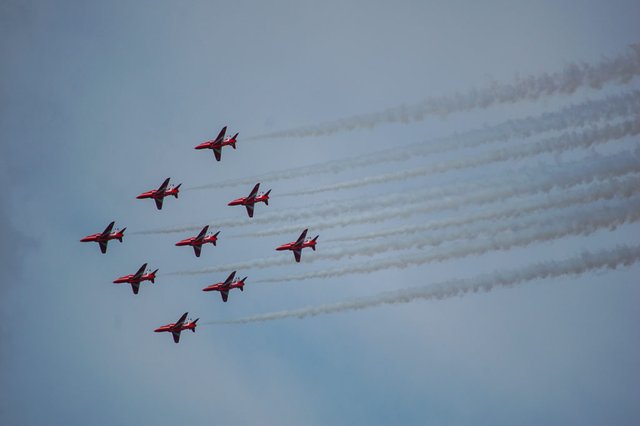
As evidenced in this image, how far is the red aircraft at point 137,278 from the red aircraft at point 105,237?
2.40 m

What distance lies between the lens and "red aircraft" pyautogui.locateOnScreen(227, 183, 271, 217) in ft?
243

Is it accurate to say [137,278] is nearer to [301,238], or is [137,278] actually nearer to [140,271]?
[140,271]

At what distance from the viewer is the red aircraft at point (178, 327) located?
77688mm

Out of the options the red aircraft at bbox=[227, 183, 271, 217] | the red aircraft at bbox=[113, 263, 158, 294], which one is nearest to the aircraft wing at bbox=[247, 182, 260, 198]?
the red aircraft at bbox=[227, 183, 271, 217]

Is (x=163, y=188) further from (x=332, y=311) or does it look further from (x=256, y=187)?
(x=332, y=311)

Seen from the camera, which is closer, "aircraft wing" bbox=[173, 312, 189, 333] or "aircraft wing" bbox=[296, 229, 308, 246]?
"aircraft wing" bbox=[296, 229, 308, 246]

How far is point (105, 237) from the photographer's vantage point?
77.2 metres

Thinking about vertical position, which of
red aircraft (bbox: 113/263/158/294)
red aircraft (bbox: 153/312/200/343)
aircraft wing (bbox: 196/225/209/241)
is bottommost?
red aircraft (bbox: 153/312/200/343)

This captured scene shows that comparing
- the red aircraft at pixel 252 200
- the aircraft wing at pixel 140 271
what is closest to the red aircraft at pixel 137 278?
the aircraft wing at pixel 140 271

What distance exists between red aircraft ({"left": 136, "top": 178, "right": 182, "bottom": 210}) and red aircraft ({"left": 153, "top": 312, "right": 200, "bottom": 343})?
26.3 ft

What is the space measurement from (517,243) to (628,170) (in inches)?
278

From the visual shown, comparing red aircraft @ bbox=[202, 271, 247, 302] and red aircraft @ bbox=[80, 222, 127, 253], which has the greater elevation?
red aircraft @ bbox=[80, 222, 127, 253]

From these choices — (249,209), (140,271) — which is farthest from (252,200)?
(140,271)

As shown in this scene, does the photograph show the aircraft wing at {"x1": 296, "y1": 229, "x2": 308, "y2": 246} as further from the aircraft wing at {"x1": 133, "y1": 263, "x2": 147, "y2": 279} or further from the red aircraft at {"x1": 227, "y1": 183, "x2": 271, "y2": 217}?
the aircraft wing at {"x1": 133, "y1": 263, "x2": 147, "y2": 279}
